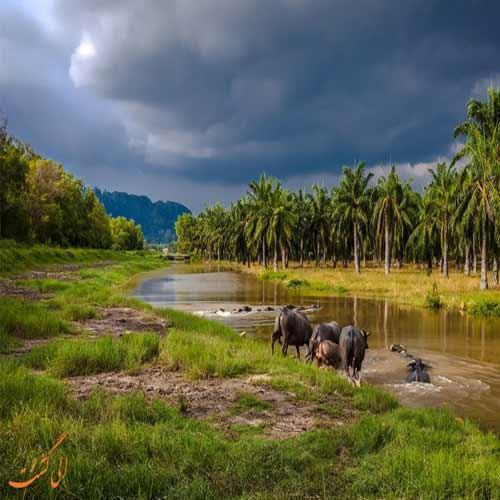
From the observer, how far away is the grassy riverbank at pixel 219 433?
17.1 feet

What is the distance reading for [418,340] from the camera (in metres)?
19.1

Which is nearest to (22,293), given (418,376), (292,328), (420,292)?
(292,328)

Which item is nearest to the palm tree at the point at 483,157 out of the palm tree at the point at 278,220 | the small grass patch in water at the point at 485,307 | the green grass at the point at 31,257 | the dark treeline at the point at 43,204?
the small grass patch in water at the point at 485,307

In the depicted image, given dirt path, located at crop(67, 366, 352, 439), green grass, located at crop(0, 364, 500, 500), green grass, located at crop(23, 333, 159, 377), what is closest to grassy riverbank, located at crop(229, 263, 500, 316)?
dirt path, located at crop(67, 366, 352, 439)

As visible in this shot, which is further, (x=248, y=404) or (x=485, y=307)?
(x=485, y=307)

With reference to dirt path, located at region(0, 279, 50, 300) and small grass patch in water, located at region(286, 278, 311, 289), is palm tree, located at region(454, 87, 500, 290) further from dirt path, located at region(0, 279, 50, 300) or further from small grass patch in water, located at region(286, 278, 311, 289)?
dirt path, located at region(0, 279, 50, 300)

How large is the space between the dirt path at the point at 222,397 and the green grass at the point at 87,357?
1.28 ft

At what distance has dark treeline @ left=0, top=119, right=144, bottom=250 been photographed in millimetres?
53562

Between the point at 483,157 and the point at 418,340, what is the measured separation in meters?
22.7

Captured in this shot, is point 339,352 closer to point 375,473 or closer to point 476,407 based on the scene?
point 476,407

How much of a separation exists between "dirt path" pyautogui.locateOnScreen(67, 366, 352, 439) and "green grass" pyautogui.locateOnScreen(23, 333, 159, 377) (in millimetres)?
390

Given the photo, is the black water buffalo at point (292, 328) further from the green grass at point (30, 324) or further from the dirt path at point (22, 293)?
the dirt path at point (22, 293)

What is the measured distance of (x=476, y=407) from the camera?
10.3 meters

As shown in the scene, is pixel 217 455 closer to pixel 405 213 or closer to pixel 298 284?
pixel 298 284
